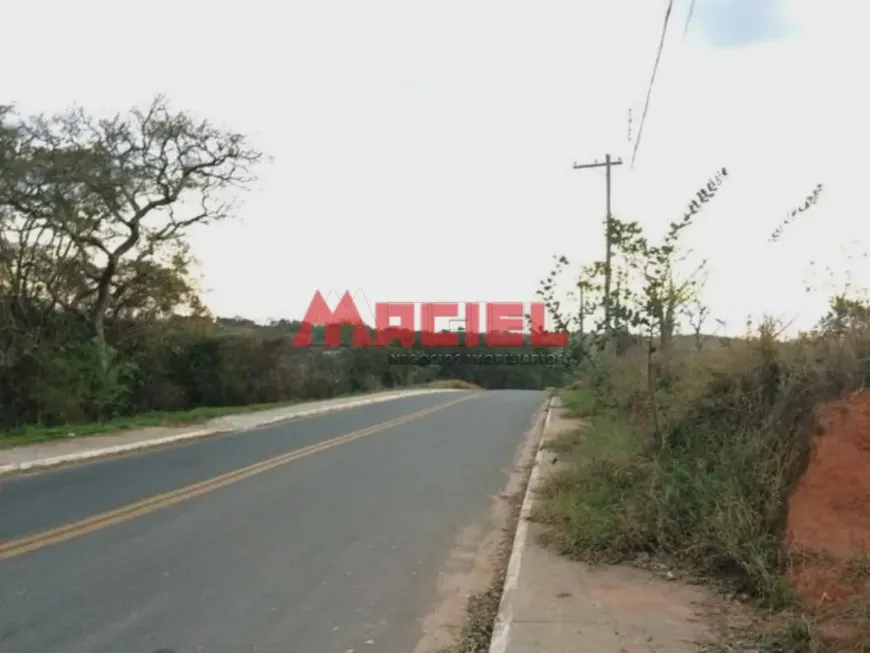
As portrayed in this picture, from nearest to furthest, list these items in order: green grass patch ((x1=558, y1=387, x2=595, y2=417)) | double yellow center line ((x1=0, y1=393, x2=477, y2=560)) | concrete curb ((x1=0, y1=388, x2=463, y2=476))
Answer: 1. double yellow center line ((x1=0, y1=393, x2=477, y2=560))
2. concrete curb ((x1=0, y1=388, x2=463, y2=476))
3. green grass patch ((x1=558, y1=387, x2=595, y2=417))

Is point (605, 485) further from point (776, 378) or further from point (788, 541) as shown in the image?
point (788, 541)

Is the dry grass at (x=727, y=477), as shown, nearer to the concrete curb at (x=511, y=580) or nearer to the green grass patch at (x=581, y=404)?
the concrete curb at (x=511, y=580)

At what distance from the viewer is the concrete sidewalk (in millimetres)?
5359

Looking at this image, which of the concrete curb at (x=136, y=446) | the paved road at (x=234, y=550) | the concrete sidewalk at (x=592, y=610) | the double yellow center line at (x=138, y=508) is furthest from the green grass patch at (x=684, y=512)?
the concrete curb at (x=136, y=446)

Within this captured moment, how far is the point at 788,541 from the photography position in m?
6.16

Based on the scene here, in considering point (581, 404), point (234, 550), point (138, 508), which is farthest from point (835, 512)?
point (581, 404)

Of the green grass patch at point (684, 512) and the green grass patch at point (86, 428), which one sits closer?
the green grass patch at point (684, 512)

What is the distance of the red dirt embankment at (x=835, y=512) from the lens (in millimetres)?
5566

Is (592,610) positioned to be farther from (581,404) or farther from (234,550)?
(581,404)

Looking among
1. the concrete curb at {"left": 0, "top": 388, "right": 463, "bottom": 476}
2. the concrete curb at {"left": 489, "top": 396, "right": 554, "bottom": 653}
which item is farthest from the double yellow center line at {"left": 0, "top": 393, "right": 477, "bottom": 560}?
the concrete curb at {"left": 489, "top": 396, "right": 554, "bottom": 653}

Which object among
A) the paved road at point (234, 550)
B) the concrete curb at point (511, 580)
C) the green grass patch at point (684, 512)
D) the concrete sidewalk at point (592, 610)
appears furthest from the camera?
the green grass patch at point (684, 512)

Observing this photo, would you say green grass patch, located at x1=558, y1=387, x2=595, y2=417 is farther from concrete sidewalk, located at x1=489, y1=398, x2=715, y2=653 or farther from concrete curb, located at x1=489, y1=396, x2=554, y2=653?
concrete sidewalk, located at x1=489, y1=398, x2=715, y2=653

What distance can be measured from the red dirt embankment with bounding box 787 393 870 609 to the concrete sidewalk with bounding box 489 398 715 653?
75 cm

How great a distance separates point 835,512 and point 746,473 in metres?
1.14
